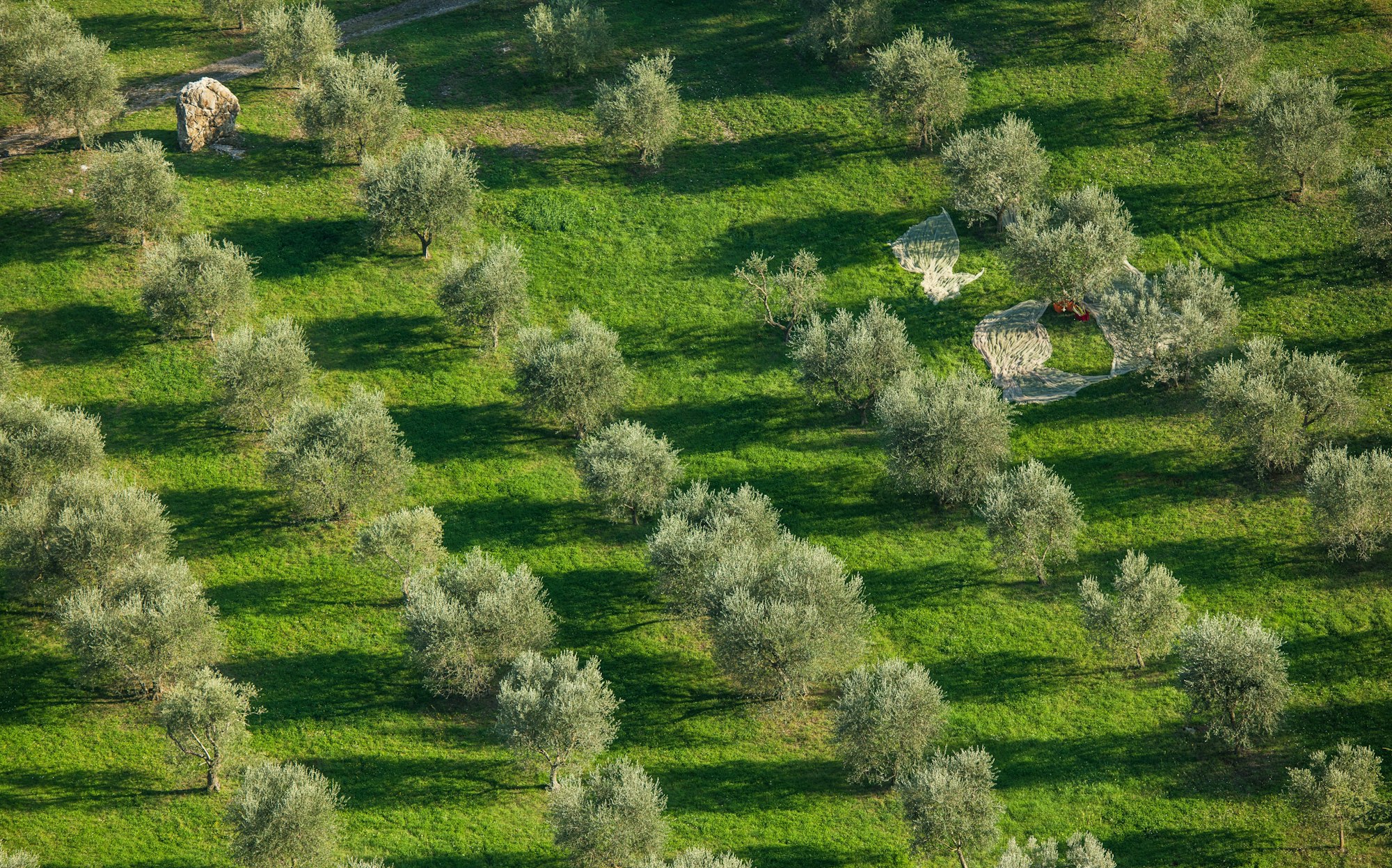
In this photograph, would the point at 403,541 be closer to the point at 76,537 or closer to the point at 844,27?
the point at 76,537

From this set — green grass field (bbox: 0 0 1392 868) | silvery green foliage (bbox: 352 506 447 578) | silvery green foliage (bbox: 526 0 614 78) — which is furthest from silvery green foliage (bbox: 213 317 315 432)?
silvery green foliage (bbox: 526 0 614 78)

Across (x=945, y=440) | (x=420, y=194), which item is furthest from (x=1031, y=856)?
(x=420, y=194)

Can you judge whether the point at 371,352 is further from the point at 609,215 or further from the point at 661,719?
the point at 661,719

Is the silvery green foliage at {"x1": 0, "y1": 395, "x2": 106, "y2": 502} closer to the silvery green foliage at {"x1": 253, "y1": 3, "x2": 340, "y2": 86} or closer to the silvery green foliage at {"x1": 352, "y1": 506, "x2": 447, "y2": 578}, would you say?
the silvery green foliage at {"x1": 352, "y1": 506, "x2": 447, "y2": 578}

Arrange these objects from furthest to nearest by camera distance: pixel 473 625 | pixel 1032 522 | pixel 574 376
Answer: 1. pixel 574 376
2. pixel 1032 522
3. pixel 473 625

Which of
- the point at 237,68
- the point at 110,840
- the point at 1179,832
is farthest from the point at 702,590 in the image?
the point at 237,68

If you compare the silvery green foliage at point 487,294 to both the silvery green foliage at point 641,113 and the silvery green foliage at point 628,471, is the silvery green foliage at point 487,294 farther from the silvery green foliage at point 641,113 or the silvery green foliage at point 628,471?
the silvery green foliage at point 641,113

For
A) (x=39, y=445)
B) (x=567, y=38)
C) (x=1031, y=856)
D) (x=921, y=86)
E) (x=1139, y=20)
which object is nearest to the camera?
A: (x=1031, y=856)
